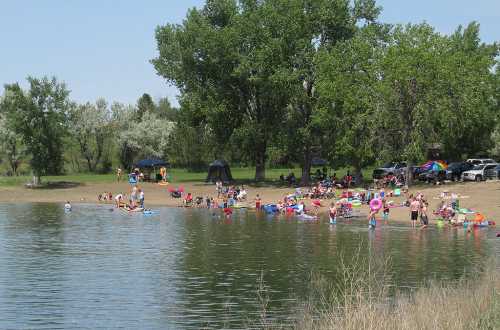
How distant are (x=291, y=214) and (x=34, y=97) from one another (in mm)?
33375

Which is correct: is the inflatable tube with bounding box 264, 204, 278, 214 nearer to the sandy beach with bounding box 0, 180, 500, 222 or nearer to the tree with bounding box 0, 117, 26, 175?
the sandy beach with bounding box 0, 180, 500, 222

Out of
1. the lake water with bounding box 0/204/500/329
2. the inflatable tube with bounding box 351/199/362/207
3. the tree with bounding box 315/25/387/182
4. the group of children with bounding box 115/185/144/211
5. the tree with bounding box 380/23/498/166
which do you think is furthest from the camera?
the tree with bounding box 315/25/387/182

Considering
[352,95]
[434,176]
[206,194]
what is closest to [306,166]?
[206,194]

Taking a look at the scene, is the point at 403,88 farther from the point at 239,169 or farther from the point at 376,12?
the point at 239,169

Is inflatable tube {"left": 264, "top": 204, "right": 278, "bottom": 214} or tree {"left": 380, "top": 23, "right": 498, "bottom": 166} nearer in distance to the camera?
inflatable tube {"left": 264, "top": 204, "right": 278, "bottom": 214}

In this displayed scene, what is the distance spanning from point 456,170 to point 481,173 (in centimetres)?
409

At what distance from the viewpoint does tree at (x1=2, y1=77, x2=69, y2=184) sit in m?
75.3

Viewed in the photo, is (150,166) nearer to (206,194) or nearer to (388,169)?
(206,194)

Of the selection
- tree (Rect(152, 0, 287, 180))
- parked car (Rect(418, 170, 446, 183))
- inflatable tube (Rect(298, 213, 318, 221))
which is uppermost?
tree (Rect(152, 0, 287, 180))

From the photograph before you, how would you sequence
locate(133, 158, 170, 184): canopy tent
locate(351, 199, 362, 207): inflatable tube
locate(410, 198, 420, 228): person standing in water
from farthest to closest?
locate(133, 158, 170, 184): canopy tent
locate(351, 199, 362, 207): inflatable tube
locate(410, 198, 420, 228): person standing in water

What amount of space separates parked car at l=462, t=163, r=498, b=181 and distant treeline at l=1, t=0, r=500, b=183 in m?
3.53

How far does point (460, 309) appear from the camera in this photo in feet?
55.5

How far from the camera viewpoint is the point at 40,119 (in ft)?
250

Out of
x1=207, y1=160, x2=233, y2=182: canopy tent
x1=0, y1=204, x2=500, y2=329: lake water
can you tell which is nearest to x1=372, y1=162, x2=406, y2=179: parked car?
x1=207, y1=160, x2=233, y2=182: canopy tent
